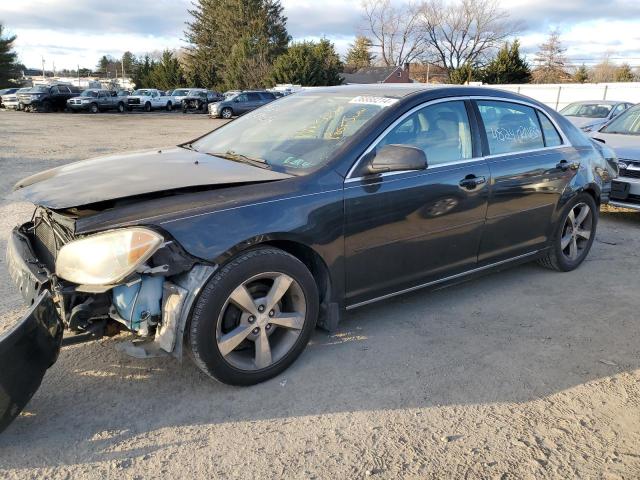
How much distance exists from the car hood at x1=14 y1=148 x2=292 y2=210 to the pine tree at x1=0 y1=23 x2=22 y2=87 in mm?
58469

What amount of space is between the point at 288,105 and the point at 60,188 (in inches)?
78.3

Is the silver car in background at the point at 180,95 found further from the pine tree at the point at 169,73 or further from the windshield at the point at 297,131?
the windshield at the point at 297,131

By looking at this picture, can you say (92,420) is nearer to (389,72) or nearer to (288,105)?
(288,105)

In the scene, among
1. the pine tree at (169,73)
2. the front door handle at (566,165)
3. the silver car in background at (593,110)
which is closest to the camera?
the front door handle at (566,165)

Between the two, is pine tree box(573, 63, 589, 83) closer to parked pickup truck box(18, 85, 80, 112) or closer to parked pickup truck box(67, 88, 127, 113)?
parked pickup truck box(67, 88, 127, 113)

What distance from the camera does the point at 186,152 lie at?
3.98m

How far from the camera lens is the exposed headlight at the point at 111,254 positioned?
2.58 m

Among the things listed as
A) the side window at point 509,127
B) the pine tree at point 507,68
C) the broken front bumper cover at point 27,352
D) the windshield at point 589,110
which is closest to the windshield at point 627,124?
the side window at point 509,127

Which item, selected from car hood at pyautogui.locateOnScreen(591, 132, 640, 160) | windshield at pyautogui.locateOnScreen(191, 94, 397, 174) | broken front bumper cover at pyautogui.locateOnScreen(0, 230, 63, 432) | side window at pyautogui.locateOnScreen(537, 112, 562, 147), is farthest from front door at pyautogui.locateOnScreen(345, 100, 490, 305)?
car hood at pyautogui.locateOnScreen(591, 132, 640, 160)

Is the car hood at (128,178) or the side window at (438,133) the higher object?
the side window at (438,133)

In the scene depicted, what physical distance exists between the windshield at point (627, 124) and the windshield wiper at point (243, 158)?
675cm

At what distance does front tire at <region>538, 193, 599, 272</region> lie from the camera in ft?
15.9

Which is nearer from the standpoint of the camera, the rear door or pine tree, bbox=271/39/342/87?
the rear door

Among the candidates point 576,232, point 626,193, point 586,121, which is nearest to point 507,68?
point 586,121
